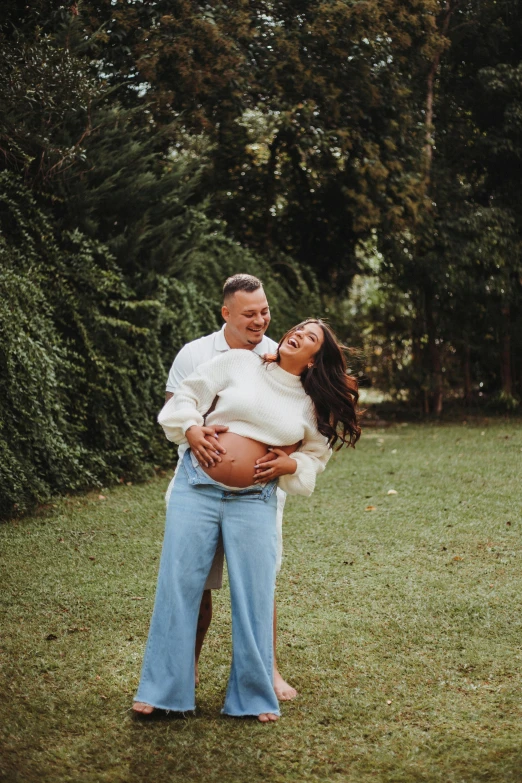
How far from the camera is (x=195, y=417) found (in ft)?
11.1

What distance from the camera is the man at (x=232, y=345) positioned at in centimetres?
350

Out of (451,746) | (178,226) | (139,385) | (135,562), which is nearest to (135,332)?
(139,385)

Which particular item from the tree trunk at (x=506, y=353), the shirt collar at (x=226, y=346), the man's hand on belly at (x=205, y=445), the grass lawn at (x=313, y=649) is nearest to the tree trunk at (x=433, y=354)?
the tree trunk at (x=506, y=353)

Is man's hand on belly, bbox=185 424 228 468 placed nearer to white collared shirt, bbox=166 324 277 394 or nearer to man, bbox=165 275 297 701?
man, bbox=165 275 297 701

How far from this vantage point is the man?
350 cm

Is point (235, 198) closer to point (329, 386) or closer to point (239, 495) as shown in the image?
point (329, 386)

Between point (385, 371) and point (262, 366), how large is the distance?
1089 centimetres

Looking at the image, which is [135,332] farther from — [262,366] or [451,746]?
[451,746]

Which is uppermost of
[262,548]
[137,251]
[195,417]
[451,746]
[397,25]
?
[397,25]

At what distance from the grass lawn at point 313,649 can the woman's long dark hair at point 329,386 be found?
46.6 inches

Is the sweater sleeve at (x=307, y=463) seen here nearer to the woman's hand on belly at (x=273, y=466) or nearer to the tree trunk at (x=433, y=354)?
the woman's hand on belly at (x=273, y=466)

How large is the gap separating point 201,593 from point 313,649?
41.6 inches

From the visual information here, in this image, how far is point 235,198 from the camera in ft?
44.8

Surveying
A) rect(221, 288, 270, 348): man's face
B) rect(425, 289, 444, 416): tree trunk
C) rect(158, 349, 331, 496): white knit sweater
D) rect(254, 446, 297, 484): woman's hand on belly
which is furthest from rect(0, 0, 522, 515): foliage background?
rect(254, 446, 297, 484): woman's hand on belly
